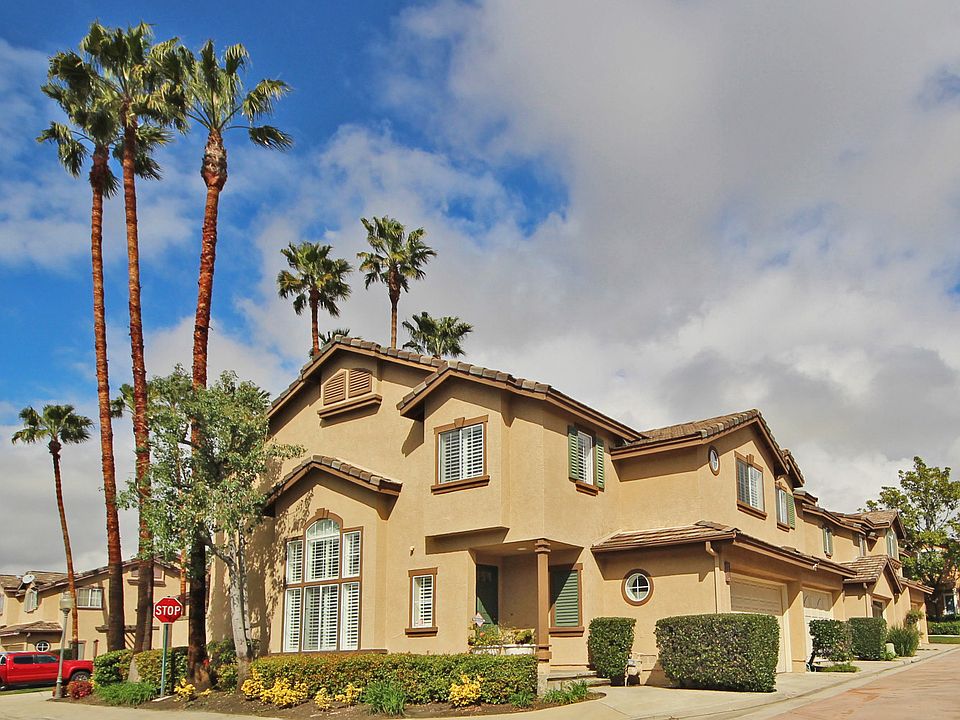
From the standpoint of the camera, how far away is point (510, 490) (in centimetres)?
2195

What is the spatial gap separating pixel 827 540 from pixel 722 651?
20.1 m

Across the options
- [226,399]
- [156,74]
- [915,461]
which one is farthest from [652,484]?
[915,461]

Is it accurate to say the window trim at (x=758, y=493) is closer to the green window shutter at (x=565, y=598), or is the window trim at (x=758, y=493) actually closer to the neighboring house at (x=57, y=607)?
the green window shutter at (x=565, y=598)

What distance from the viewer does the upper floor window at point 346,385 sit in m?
26.7

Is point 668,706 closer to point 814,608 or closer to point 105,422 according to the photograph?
point 814,608

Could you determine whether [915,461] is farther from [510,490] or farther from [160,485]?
[160,485]

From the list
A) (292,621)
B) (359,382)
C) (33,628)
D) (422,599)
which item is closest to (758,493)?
(422,599)

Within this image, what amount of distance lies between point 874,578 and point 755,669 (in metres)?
19.1

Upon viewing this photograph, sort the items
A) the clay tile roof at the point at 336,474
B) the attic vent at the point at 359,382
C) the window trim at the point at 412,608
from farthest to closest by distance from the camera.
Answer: the attic vent at the point at 359,382
the clay tile roof at the point at 336,474
the window trim at the point at 412,608

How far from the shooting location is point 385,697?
19438mm

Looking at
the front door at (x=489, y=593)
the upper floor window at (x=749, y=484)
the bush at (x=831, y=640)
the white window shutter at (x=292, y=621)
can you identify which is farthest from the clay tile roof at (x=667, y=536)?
the white window shutter at (x=292, y=621)

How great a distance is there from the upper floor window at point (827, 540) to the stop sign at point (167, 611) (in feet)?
85.0

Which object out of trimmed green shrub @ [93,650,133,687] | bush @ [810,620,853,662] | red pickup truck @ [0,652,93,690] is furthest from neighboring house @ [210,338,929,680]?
red pickup truck @ [0,652,93,690]

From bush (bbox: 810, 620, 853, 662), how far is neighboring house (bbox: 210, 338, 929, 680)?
1.22 m
